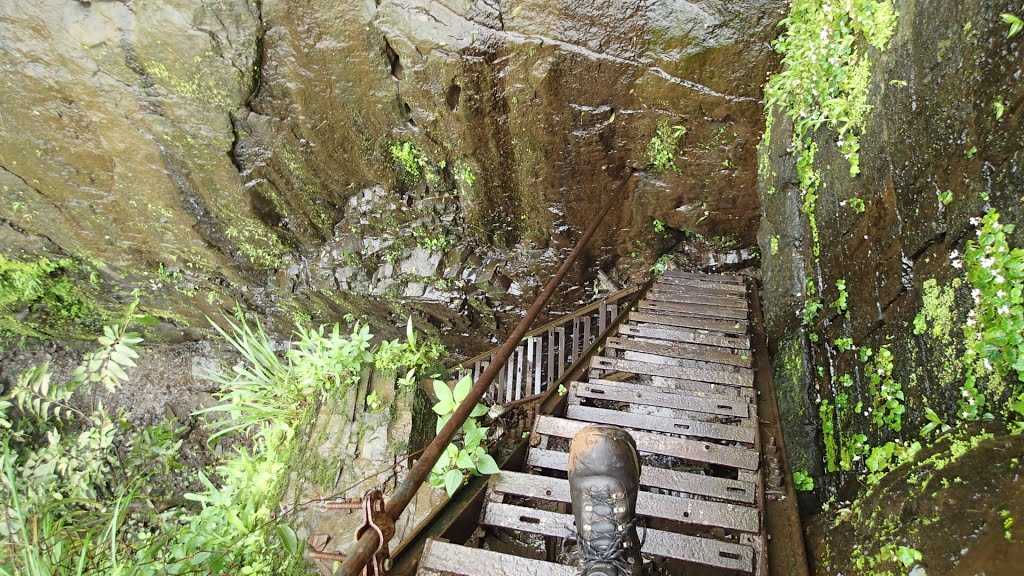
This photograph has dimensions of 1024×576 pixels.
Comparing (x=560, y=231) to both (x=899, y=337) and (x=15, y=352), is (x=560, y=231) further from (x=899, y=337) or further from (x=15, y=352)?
(x=15, y=352)

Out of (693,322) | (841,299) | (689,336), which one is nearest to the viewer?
(841,299)

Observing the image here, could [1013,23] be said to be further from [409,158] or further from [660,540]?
[409,158]

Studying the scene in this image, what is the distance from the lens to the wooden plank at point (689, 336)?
3957 mm

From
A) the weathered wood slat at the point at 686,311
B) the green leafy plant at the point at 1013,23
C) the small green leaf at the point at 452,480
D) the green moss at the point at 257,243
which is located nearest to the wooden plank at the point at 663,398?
the small green leaf at the point at 452,480

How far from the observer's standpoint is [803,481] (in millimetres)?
3068

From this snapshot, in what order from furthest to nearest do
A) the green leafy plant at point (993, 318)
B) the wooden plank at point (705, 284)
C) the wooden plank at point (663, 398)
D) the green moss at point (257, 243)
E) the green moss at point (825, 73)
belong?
1. the green moss at point (257, 243)
2. the wooden plank at point (705, 284)
3. the wooden plank at point (663, 398)
4. the green moss at point (825, 73)
5. the green leafy plant at point (993, 318)

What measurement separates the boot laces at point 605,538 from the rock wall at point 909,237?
0.94 metres

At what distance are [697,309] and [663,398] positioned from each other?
4.98ft

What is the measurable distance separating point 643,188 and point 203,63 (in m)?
4.30

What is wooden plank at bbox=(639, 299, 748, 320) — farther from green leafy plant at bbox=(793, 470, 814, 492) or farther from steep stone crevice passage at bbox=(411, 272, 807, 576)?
green leafy plant at bbox=(793, 470, 814, 492)

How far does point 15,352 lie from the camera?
8188 mm

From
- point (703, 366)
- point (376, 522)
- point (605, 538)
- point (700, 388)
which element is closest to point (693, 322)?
point (703, 366)

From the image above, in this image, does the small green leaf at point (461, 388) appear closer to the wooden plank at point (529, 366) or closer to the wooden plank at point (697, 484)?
the wooden plank at point (697, 484)

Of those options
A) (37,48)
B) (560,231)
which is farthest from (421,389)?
(37,48)
